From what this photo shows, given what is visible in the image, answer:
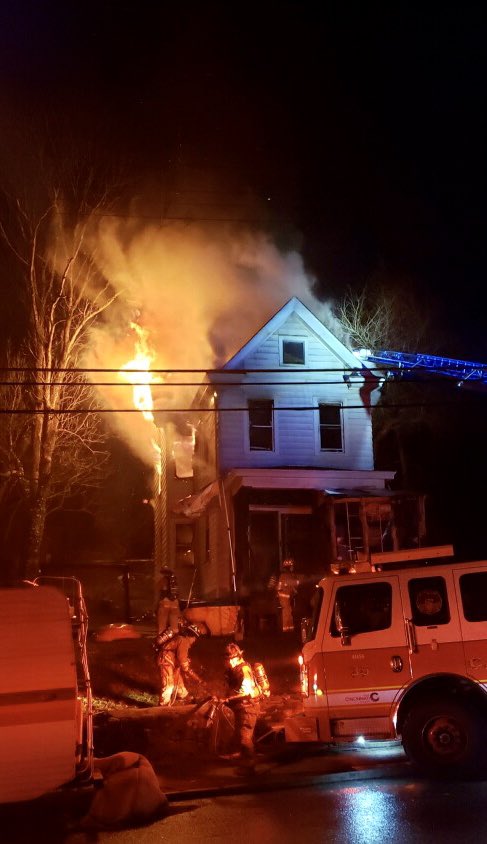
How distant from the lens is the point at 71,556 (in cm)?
3388

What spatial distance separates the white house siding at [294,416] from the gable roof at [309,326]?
0.50ft

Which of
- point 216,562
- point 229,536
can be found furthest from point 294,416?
point 216,562

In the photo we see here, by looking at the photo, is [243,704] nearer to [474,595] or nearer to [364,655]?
[364,655]

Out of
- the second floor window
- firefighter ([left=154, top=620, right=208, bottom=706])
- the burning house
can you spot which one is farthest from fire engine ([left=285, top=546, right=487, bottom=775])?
the second floor window

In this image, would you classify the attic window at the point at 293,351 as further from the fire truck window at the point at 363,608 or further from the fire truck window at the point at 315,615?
the fire truck window at the point at 363,608

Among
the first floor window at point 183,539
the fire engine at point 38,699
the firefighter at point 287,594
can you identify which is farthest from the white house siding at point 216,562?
the fire engine at point 38,699

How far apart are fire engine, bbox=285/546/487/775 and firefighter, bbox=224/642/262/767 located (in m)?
0.75

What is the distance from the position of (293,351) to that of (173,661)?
39.3 feet

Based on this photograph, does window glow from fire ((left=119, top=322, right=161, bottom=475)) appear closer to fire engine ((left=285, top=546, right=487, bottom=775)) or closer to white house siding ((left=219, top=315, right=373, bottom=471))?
white house siding ((left=219, top=315, right=373, bottom=471))

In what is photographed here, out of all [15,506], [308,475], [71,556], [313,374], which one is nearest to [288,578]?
[308,475]

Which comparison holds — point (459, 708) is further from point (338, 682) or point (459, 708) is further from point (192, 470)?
point (192, 470)

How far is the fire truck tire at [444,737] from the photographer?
7984mm

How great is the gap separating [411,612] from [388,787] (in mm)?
1703

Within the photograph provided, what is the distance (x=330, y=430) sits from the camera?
870 inches
